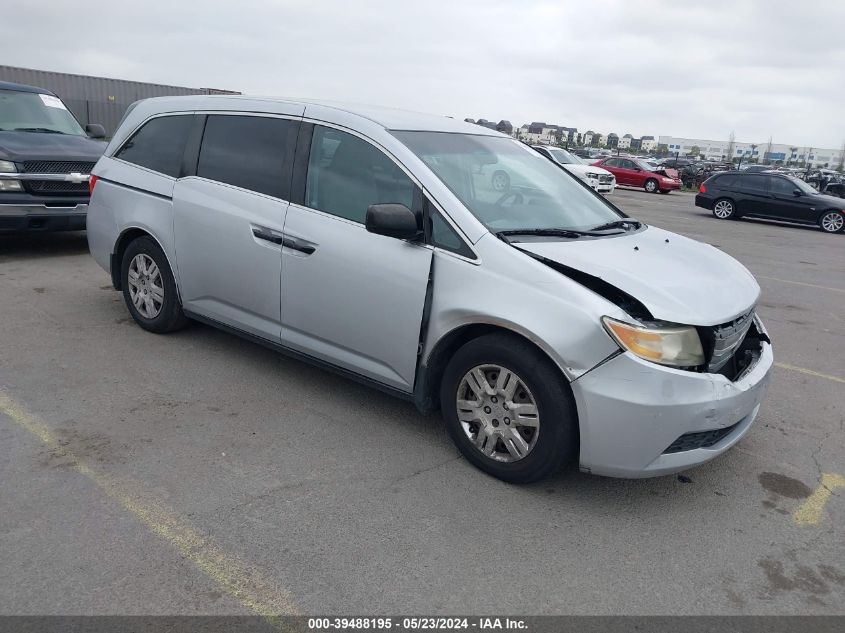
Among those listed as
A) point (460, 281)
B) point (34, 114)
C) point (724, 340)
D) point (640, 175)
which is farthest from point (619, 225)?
point (640, 175)

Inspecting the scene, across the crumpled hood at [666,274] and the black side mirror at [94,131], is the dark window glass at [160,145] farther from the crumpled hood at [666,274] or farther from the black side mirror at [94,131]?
the black side mirror at [94,131]

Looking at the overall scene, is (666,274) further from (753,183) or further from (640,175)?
(640,175)

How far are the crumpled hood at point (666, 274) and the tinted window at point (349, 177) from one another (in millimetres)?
849

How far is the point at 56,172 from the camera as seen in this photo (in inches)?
319

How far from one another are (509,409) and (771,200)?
1883 cm

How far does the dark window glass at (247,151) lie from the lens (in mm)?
4512

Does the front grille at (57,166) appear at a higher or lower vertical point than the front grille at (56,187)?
higher

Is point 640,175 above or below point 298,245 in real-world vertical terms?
above

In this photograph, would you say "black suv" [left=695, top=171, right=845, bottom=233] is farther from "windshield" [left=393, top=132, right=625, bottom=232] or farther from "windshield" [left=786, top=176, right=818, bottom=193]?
"windshield" [left=393, top=132, right=625, bottom=232]

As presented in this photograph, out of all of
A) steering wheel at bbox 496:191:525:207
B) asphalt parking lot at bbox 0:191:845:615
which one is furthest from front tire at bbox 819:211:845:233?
steering wheel at bbox 496:191:525:207

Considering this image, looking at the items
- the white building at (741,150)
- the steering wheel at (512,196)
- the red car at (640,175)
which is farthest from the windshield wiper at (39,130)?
the white building at (741,150)

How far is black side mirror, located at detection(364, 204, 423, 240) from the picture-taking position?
11.9ft

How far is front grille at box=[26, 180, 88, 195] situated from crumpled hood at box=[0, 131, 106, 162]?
27cm

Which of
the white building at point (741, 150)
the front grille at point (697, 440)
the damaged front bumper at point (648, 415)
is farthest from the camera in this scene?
the white building at point (741, 150)
